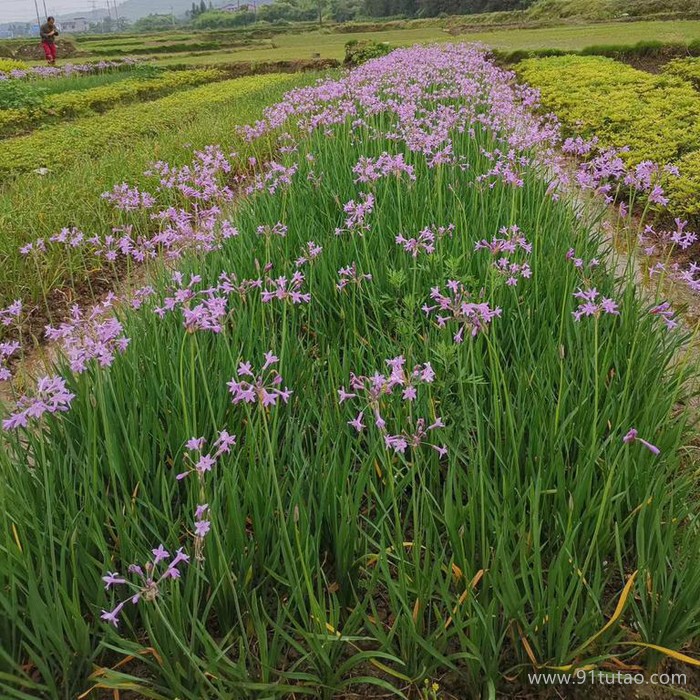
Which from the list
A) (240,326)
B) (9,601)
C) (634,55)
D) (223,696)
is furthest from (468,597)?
(634,55)

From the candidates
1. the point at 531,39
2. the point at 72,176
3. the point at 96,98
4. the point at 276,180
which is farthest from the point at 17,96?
the point at 531,39

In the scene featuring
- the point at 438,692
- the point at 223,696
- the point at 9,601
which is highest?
the point at 9,601

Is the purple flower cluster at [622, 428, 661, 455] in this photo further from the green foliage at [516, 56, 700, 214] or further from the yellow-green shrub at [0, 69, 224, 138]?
the yellow-green shrub at [0, 69, 224, 138]

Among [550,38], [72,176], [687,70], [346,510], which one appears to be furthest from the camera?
[550,38]

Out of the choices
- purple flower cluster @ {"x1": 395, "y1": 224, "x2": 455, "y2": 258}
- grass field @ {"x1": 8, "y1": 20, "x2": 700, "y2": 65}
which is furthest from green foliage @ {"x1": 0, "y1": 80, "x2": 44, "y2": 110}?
grass field @ {"x1": 8, "y1": 20, "x2": 700, "y2": 65}

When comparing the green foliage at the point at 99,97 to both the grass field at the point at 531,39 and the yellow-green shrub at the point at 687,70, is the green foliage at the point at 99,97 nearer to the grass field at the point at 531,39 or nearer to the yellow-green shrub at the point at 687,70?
the grass field at the point at 531,39

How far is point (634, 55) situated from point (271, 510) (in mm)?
25116

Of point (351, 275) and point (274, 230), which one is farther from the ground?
point (274, 230)

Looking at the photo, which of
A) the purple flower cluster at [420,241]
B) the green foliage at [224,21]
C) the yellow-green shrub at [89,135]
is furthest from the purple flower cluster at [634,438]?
the green foliage at [224,21]

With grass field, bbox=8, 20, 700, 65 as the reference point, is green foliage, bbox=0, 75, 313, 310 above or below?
below

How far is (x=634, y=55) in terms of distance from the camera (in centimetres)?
2127

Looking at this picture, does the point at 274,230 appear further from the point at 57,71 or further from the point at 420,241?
the point at 57,71

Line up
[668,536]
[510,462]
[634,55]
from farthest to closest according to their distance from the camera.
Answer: [634,55] → [510,462] → [668,536]

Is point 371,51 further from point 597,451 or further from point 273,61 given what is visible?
point 597,451
